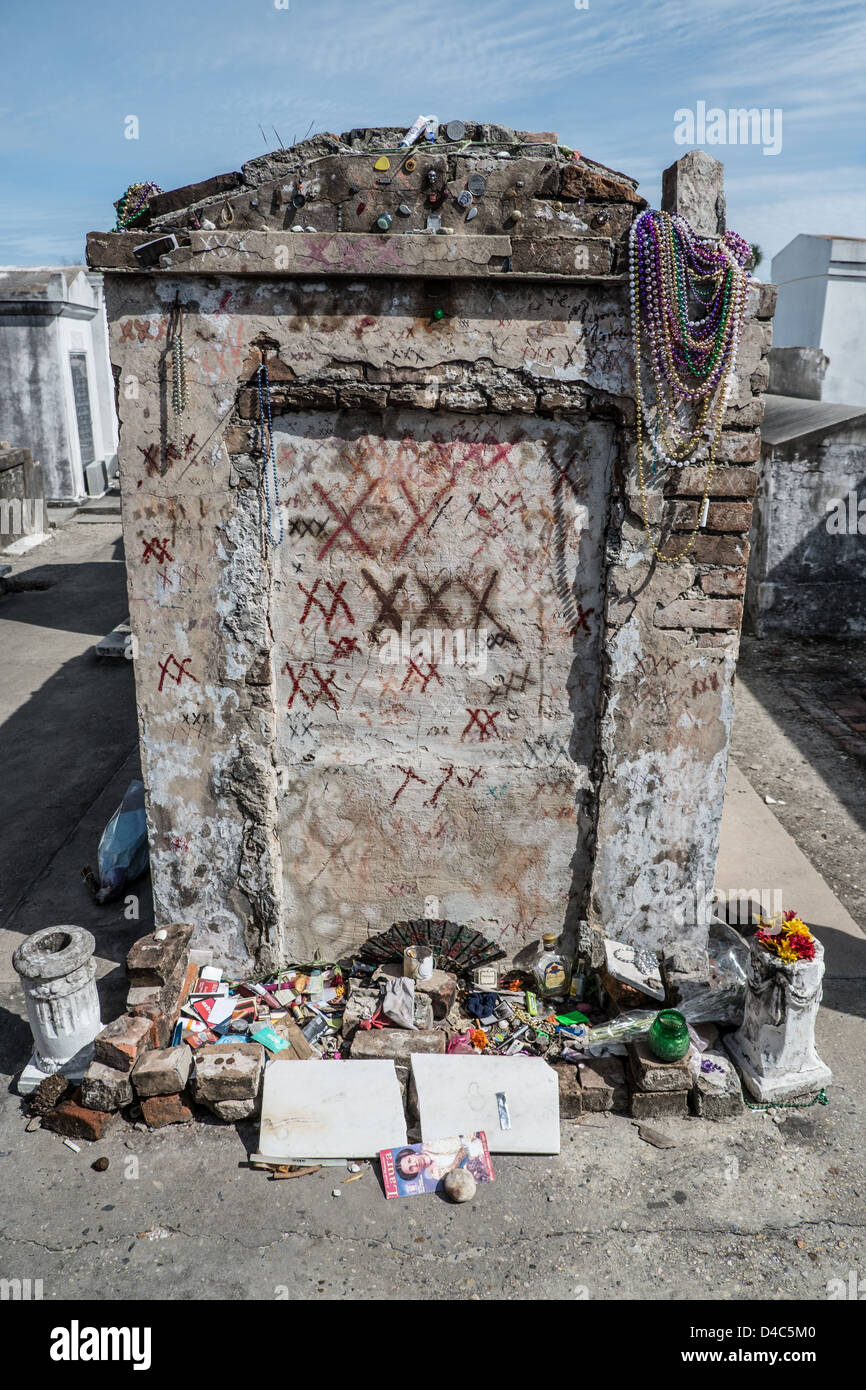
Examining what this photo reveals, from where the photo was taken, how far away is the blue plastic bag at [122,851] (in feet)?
17.5

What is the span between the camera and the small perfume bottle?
449 centimetres

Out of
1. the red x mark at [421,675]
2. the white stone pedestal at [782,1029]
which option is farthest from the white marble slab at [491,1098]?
the red x mark at [421,675]

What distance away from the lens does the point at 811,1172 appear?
12.1 ft

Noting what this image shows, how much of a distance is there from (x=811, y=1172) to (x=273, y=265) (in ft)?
→ 13.7

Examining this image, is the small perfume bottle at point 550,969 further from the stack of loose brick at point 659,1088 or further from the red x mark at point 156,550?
the red x mark at point 156,550

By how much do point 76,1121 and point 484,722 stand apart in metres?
2.40

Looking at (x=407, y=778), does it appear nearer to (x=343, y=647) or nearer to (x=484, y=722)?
(x=484, y=722)

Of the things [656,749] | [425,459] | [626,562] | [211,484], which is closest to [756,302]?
[626,562]

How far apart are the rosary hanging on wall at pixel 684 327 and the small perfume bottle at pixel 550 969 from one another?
7.22 ft

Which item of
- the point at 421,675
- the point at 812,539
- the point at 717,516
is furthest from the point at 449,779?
the point at 812,539

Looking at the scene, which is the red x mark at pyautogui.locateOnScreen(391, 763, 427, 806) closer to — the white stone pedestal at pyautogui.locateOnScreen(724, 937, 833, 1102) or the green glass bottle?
the green glass bottle

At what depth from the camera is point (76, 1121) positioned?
380 cm

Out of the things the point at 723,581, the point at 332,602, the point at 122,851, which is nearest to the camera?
the point at 723,581
